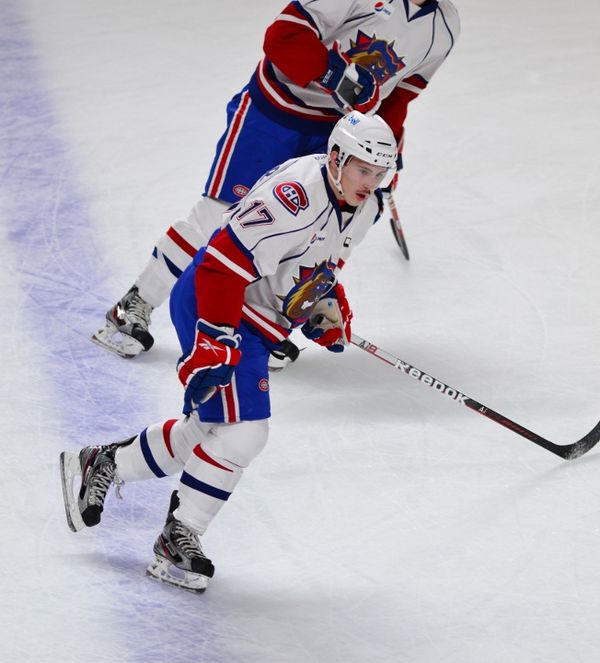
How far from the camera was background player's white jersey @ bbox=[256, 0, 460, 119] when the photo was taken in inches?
125

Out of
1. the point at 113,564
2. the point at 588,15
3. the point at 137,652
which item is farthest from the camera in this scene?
the point at 588,15

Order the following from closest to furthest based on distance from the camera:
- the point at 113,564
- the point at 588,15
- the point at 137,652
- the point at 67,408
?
the point at 137,652
the point at 113,564
the point at 67,408
the point at 588,15

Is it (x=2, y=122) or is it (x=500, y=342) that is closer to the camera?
(x=500, y=342)

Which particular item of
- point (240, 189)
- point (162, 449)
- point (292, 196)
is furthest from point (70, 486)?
point (240, 189)

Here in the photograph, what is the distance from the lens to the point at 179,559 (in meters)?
2.51

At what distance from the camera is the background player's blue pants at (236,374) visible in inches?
96.6

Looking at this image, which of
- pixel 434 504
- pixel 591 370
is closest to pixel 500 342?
pixel 591 370

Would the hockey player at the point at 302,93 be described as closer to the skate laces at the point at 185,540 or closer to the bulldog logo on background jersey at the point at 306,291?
the bulldog logo on background jersey at the point at 306,291

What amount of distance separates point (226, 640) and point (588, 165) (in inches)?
116

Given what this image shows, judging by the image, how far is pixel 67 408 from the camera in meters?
3.18

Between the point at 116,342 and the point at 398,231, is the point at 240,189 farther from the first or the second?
the point at 398,231

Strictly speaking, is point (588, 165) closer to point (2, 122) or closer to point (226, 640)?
point (2, 122)

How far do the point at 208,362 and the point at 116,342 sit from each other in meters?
→ 1.19

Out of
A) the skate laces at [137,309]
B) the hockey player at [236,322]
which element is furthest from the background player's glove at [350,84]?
the skate laces at [137,309]
